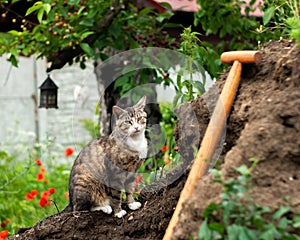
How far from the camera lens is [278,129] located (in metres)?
2.89

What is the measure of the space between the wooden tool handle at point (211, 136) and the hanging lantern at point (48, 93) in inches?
156

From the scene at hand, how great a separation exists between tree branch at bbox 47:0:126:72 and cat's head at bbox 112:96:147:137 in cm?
271

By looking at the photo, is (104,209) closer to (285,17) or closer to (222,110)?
(222,110)

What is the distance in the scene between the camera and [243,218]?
2.50 metres

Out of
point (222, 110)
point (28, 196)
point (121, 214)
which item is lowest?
point (28, 196)

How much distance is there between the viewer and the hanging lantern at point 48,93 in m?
7.25

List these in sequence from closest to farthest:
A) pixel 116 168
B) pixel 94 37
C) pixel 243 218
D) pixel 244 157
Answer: pixel 243 218 → pixel 244 157 → pixel 116 168 → pixel 94 37

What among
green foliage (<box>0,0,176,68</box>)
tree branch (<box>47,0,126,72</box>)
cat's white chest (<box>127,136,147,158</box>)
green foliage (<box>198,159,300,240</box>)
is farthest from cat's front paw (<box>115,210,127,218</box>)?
tree branch (<box>47,0,126,72</box>)

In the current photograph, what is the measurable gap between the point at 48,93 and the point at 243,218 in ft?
16.3

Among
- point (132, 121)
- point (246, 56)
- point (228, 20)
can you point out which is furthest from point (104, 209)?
point (228, 20)

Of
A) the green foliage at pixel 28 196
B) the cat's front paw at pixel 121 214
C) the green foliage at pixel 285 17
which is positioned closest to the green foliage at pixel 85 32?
the green foliage at pixel 28 196

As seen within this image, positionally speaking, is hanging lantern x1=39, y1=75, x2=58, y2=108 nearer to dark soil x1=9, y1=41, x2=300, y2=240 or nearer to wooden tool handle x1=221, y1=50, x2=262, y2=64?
dark soil x1=9, y1=41, x2=300, y2=240

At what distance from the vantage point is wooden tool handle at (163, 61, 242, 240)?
311cm

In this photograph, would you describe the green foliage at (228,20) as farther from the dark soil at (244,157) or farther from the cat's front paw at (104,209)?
the cat's front paw at (104,209)
